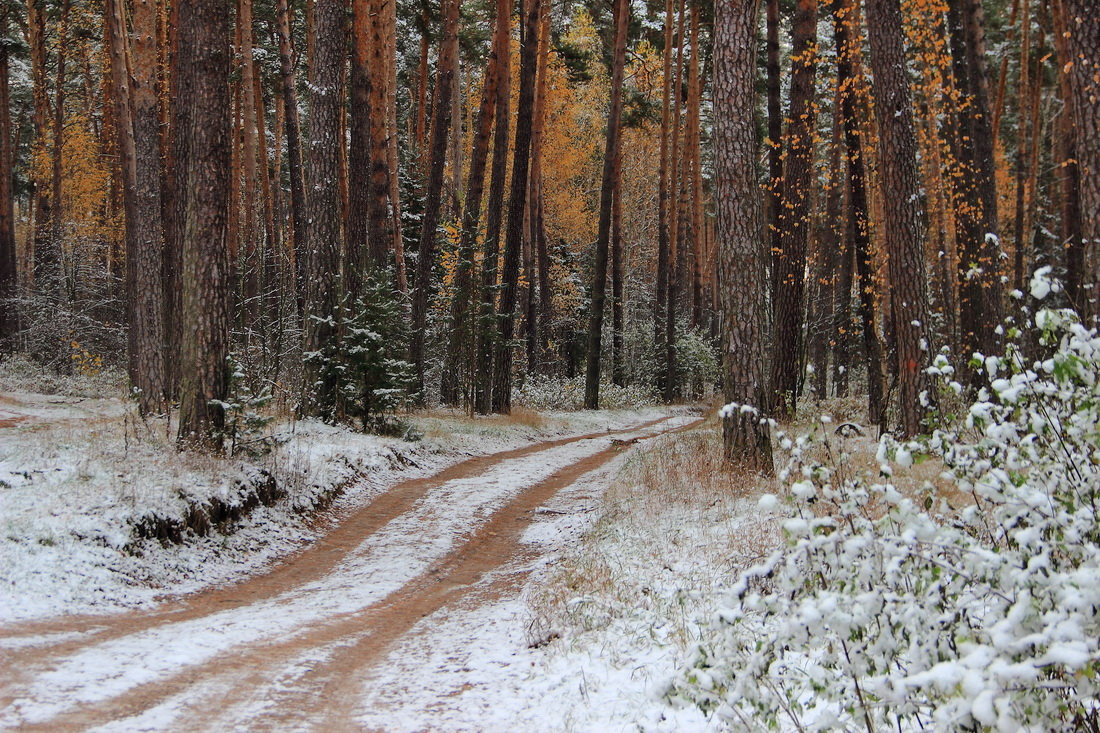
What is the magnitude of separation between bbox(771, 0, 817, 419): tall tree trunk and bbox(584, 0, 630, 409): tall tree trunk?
9.21 m

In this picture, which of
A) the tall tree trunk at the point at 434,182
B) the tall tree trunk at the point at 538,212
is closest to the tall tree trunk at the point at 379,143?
the tall tree trunk at the point at 434,182

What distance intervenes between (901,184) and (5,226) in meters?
29.3

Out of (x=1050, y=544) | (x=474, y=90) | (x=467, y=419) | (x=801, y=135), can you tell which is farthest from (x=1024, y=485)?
(x=474, y=90)

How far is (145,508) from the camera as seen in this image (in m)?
7.23

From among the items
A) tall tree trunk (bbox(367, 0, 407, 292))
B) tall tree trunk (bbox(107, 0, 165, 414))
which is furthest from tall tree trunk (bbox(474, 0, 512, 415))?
tall tree trunk (bbox(107, 0, 165, 414))

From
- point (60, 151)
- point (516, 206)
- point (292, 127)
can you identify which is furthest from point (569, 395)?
point (60, 151)

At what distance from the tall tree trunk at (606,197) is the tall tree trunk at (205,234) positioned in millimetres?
14617

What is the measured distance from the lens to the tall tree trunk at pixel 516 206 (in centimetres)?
1877

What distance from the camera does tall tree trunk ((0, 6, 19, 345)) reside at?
26.3 metres

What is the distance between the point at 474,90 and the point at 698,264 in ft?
47.9

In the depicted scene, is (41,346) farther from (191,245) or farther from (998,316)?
(998,316)

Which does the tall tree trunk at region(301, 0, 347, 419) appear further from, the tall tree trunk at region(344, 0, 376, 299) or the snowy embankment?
the snowy embankment

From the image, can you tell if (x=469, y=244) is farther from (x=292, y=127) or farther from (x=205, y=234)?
(x=205, y=234)

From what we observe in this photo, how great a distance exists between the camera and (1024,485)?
2607mm
